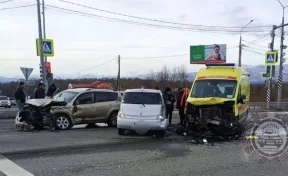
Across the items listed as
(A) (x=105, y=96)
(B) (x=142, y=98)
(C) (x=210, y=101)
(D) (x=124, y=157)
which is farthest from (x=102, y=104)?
(D) (x=124, y=157)

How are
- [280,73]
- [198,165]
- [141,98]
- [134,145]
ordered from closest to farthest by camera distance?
[198,165] < [134,145] < [141,98] < [280,73]

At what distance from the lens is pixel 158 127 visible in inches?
483

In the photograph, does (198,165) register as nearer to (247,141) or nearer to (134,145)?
(134,145)

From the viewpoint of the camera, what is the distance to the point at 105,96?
15.8 metres

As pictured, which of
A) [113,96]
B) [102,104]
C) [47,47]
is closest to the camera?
[102,104]

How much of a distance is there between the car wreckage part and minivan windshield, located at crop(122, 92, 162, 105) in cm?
149

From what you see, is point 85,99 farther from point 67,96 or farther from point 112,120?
point 112,120

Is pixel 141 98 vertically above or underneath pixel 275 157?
above

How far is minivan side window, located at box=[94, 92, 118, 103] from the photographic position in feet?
51.1

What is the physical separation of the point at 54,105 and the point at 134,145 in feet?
16.3

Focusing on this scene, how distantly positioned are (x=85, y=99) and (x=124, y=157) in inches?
264

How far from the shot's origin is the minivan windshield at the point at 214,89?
13041mm

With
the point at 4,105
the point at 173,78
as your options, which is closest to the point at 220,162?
the point at 4,105

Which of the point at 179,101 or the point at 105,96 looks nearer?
the point at 105,96
